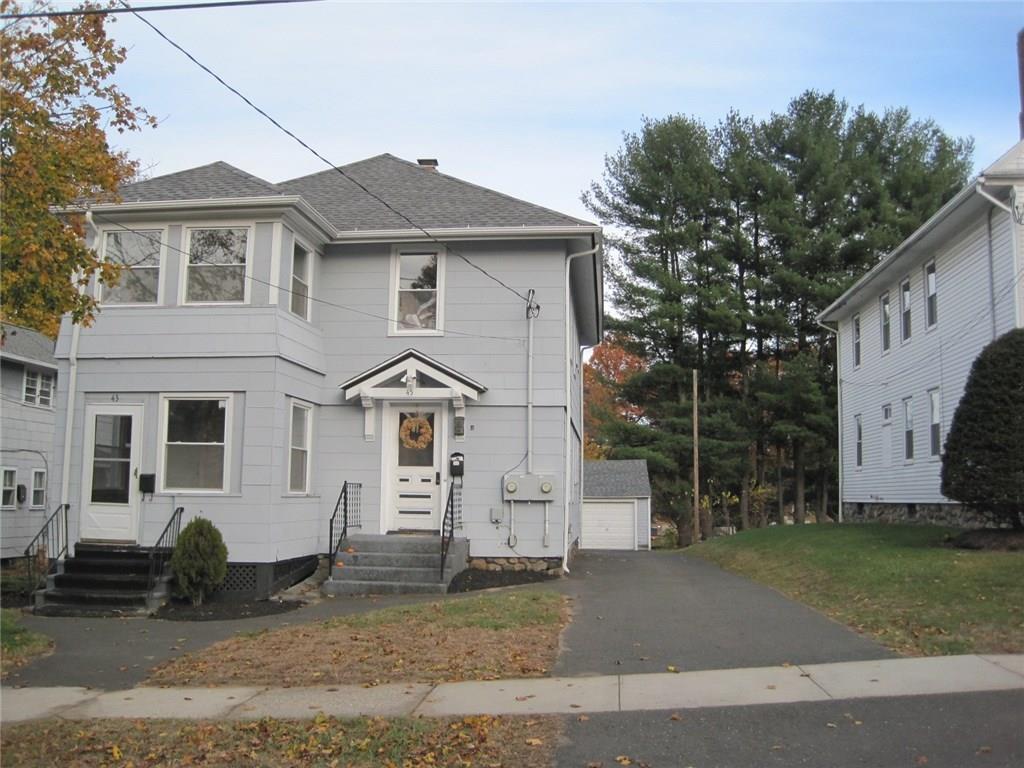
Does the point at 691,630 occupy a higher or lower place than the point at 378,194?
lower

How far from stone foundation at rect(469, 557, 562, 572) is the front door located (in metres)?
0.93

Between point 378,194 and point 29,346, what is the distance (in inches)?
382

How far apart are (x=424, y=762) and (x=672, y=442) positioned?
33.5 meters

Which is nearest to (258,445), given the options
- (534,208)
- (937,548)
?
(534,208)

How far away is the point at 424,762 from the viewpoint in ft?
19.7

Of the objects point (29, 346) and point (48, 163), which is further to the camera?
point (29, 346)

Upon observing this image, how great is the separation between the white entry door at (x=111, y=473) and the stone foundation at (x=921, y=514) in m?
12.8

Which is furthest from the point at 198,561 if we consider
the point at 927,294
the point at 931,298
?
the point at 927,294

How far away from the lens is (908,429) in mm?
21484

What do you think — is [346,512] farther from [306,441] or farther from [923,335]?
[923,335]

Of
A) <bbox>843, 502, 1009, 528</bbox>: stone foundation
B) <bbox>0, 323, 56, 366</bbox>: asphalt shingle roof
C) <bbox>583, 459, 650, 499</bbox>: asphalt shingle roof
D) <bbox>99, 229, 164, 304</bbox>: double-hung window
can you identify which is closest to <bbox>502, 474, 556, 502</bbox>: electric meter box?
<bbox>99, 229, 164, 304</bbox>: double-hung window

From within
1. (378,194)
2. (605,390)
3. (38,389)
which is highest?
(378,194)

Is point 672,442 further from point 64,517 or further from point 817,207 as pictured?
point 64,517

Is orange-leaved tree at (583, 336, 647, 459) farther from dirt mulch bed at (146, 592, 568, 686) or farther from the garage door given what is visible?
dirt mulch bed at (146, 592, 568, 686)
